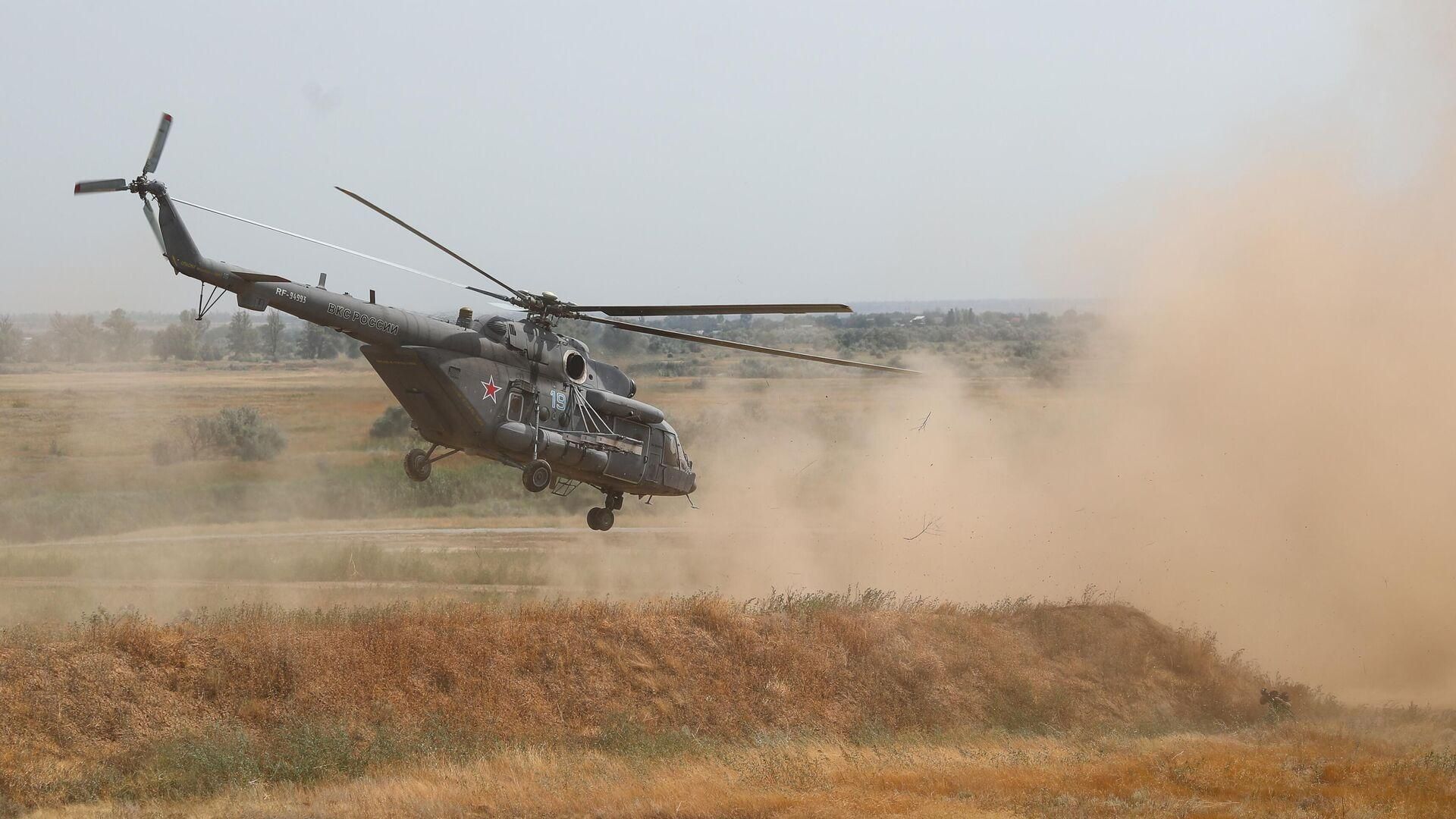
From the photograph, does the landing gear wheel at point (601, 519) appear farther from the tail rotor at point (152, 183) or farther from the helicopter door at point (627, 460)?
the tail rotor at point (152, 183)

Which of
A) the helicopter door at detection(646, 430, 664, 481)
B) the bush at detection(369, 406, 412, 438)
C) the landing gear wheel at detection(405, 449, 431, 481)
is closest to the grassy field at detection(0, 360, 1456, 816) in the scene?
the bush at detection(369, 406, 412, 438)

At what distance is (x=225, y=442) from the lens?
5000 centimetres

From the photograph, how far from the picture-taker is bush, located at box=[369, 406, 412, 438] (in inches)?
1935

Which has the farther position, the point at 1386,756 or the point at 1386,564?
the point at 1386,564

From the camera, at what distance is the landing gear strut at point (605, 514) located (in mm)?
28125

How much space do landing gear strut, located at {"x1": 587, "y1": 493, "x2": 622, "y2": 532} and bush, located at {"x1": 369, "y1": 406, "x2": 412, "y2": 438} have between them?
23112 mm

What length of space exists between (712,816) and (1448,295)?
109 feet

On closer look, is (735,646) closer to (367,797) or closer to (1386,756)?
(367,797)

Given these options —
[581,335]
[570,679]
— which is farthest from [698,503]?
[570,679]

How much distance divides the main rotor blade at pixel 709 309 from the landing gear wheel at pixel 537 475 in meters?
3.13

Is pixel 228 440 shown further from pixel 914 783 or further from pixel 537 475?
pixel 914 783

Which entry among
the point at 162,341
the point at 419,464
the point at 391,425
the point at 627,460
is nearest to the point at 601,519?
the point at 627,460

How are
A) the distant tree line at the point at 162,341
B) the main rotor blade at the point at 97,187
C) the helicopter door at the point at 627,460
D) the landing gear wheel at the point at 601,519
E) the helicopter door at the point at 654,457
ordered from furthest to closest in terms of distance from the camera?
the distant tree line at the point at 162,341 → the landing gear wheel at the point at 601,519 → the helicopter door at the point at 654,457 → the helicopter door at the point at 627,460 → the main rotor blade at the point at 97,187

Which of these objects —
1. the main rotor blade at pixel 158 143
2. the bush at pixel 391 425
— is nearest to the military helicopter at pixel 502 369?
the main rotor blade at pixel 158 143
